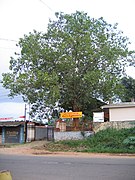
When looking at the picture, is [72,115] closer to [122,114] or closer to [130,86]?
[122,114]

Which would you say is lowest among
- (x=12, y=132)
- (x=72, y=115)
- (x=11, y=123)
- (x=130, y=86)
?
(x=12, y=132)

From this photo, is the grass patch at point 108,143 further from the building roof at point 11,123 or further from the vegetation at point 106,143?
the building roof at point 11,123

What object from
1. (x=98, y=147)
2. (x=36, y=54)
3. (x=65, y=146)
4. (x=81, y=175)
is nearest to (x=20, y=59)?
(x=36, y=54)

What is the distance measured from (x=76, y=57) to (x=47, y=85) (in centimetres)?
446

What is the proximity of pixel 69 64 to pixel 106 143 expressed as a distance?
9.34m

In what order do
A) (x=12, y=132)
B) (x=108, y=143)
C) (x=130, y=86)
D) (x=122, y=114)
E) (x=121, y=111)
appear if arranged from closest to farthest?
1. (x=108, y=143)
2. (x=122, y=114)
3. (x=121, y=111)
4. (x=12, y=132)
5. (x=130, y=86)

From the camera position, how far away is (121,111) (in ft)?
113

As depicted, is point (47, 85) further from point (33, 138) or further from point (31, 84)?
point (33, 138)

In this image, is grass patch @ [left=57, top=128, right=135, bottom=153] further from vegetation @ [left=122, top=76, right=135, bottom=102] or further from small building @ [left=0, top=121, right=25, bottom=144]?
vegetation @ [left=122, top=76, right=135, bottom=102]

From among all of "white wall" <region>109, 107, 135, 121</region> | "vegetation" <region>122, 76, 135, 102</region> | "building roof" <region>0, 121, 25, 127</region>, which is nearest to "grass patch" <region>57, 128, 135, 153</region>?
"white wall" <region>109, 107, 135, 121</region>

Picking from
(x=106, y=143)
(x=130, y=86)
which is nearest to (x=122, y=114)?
(x=106, y=143)

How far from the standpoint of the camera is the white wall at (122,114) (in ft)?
111

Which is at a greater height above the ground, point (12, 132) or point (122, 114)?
point (122, 114)

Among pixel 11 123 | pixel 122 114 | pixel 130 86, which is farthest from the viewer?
pixel 130 86
